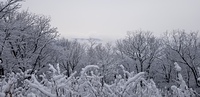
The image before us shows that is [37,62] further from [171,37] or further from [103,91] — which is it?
[171,37]

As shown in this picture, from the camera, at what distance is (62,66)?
37.4m

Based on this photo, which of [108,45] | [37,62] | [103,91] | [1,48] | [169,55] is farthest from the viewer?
[108,45]

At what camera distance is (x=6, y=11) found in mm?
14516

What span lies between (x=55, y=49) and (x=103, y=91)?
18.6 metres

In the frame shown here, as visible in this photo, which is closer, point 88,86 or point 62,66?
point 88,86

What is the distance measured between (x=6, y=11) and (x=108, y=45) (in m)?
40.2

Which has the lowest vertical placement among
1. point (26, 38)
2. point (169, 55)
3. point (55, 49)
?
point (169, 55)

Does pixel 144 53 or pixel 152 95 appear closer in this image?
pixel 152 95


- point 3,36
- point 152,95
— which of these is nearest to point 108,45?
point 3,36

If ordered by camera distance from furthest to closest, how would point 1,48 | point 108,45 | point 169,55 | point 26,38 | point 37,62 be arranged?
point 108,45 < point 169,55 < point 37,62 < point 26,38 < point 1,48

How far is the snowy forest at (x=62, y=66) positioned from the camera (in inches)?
105

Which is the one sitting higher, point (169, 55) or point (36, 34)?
point (36, 34)

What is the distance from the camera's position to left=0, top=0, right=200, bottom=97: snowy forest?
267 cm

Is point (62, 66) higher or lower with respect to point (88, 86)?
lower
